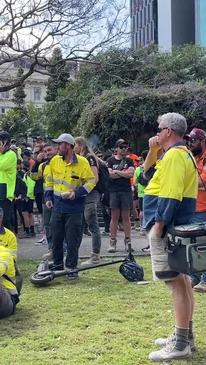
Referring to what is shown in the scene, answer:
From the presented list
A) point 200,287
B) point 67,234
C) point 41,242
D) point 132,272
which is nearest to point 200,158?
point 200,287

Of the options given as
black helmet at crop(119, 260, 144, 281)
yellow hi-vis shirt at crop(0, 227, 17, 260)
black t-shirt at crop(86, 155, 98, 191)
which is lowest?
black helmet at crop(119, 260, 144, 281)

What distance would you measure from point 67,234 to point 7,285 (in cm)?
195

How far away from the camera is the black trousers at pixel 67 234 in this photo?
26.4 ft

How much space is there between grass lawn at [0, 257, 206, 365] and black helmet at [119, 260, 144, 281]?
0.32 feet

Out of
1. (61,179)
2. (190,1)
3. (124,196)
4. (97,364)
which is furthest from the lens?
(190,1)

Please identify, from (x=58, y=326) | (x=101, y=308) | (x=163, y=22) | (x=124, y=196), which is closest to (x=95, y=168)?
(x=124, y=196)

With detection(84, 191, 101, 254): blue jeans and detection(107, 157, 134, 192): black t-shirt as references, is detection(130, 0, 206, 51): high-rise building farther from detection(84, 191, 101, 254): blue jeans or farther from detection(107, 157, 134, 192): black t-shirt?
detection(84, 191, 101, 254): blue jeans

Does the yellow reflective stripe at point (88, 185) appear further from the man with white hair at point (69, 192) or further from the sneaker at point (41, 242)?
the sneaker at point (41, 242)

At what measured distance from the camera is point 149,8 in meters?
58.1

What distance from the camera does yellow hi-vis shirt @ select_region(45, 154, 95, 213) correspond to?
804 centimetres

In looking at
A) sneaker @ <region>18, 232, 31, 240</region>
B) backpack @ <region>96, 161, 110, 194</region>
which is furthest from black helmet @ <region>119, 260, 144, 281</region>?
sneaker @ <region>18, 232, 31, 240</region>

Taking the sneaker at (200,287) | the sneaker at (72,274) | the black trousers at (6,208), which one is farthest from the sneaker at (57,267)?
the sneaker at (200,287)

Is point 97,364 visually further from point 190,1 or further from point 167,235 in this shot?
point 190,1

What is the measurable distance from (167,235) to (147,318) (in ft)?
5.27
